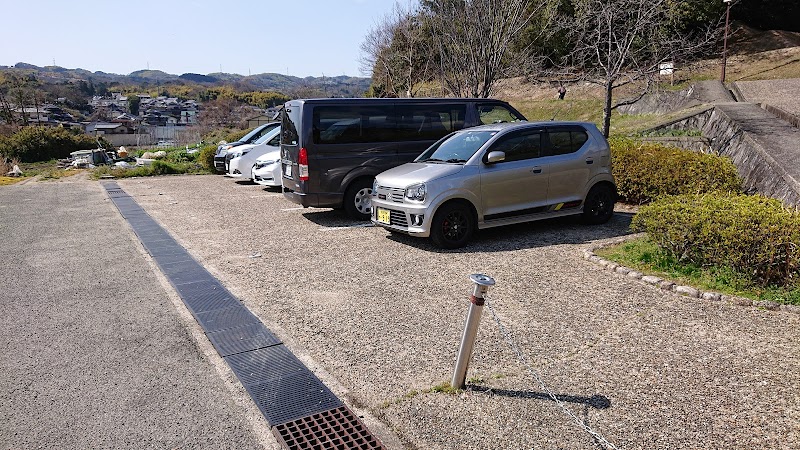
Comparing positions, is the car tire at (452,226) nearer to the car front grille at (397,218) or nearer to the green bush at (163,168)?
the car front grille at (397,218)

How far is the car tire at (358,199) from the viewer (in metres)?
8.73

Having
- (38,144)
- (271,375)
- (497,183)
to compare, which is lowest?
(38,144)

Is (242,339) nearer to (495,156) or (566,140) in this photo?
(495,156)

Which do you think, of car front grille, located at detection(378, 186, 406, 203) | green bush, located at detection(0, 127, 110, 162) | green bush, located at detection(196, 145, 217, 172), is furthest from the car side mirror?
green bush, located at detection(0, 127, 110, 162)

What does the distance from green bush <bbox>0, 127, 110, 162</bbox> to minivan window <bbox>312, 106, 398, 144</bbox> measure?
89.9 feet

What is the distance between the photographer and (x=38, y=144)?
30375 mm

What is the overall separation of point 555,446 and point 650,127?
13155mm

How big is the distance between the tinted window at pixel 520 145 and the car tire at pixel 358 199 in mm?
2526

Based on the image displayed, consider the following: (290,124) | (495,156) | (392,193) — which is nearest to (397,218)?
(392,193)

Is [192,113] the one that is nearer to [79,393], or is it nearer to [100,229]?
[100,229]

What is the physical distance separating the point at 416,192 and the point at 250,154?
848cm

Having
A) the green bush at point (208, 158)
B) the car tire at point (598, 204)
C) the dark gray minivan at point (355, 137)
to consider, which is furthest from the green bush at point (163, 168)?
the car tire at point (598, 204)

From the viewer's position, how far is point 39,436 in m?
2.92

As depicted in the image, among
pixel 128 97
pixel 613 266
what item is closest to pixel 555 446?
pixel 613 266
